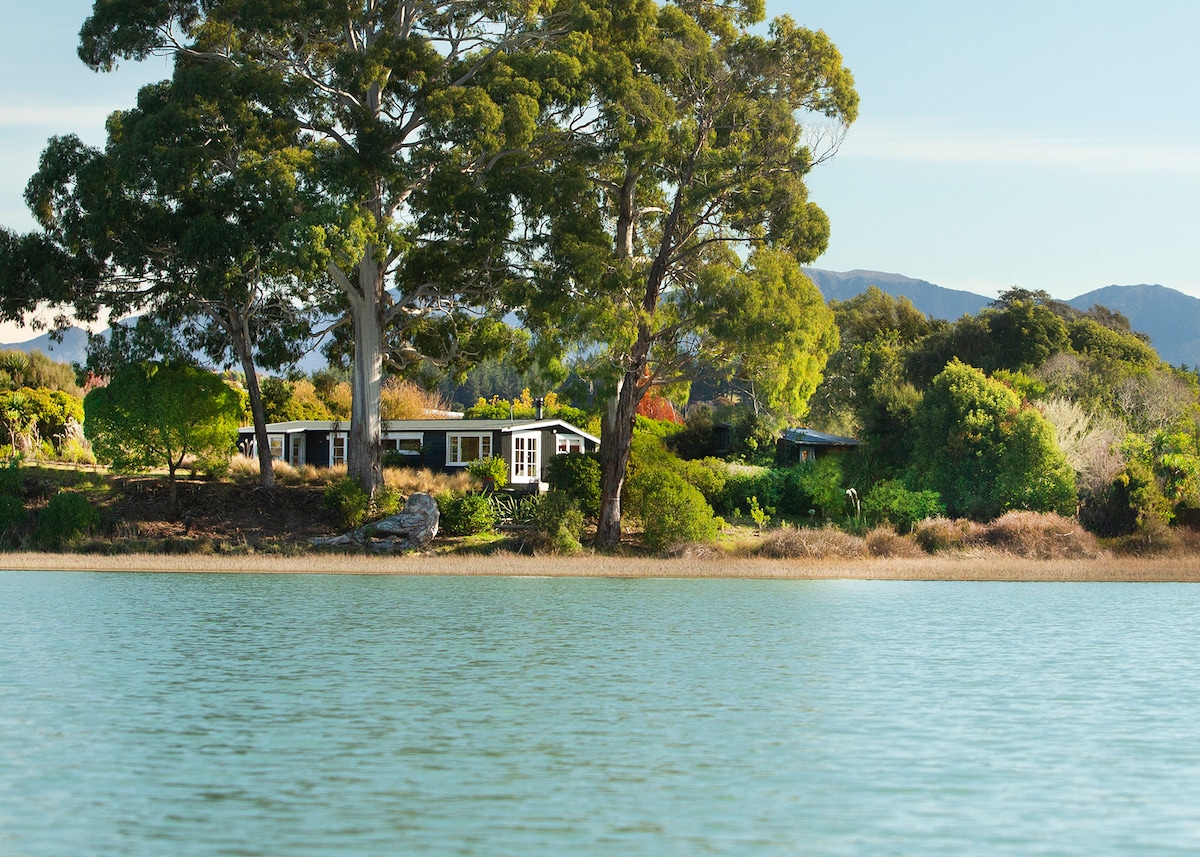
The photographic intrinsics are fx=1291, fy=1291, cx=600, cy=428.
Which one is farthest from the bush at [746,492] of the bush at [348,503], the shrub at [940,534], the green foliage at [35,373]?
the green foliage at [35,373]

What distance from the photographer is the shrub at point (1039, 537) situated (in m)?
34.6

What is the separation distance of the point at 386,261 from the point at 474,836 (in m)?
31.2

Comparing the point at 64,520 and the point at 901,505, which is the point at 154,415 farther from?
the point at 901,505

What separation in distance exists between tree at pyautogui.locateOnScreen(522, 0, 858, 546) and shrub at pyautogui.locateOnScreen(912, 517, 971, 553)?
16.3 feet

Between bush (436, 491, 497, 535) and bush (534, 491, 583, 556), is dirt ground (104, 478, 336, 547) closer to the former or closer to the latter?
bush (436, 491, 497, 535)

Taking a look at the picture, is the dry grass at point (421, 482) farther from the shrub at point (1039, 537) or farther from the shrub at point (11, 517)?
the shrub at point (1039, 537)

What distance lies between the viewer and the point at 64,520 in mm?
34719

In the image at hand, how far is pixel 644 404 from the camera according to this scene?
72438mm

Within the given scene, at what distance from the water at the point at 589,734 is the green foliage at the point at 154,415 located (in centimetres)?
1644

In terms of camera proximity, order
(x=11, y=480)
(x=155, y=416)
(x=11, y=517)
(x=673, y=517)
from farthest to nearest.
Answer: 1. (x=11, y=480)
2. (x=155, y=416)
3. (x=673, y=517)
4. (x=11, y=517)

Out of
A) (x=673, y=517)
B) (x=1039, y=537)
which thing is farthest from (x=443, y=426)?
(x=1039, y=537)

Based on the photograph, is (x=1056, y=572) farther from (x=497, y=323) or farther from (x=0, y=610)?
(x=0, y=610)

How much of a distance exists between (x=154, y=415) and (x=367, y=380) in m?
6.11

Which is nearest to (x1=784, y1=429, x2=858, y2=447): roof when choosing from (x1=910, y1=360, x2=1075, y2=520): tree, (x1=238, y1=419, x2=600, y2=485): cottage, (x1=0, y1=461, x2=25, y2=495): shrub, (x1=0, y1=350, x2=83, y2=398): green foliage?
(x1=238, y1=419, x2=600, y2=485): cottage
